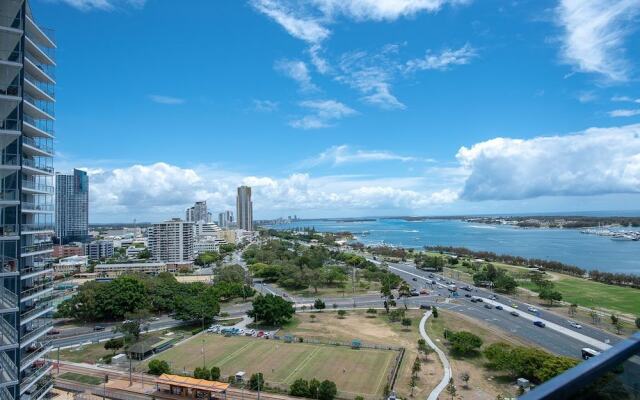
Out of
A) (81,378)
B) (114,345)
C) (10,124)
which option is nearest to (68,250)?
(114,345)

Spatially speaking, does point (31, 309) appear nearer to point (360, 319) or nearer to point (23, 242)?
point (23, 242)

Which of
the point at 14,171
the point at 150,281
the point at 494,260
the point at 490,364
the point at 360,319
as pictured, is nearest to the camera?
the point at 14,171

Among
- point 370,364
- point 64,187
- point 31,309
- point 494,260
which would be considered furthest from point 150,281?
point 64,187

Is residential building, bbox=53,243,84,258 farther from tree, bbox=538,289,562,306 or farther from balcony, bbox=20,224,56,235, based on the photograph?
tree, bbox=538,289,562,306

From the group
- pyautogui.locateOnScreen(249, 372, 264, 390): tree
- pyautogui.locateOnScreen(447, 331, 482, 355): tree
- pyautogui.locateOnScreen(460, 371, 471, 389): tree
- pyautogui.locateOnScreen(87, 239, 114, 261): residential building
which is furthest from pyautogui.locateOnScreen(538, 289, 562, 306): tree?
pyautogui.locateOnScreen(87, 239, 114, 261): residential building

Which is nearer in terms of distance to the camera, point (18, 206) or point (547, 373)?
point (18, 206)

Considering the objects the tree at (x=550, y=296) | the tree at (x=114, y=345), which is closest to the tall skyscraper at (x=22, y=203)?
the tree at (x=114, y=345)

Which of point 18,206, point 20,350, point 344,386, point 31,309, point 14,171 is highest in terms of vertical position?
point 14,171
